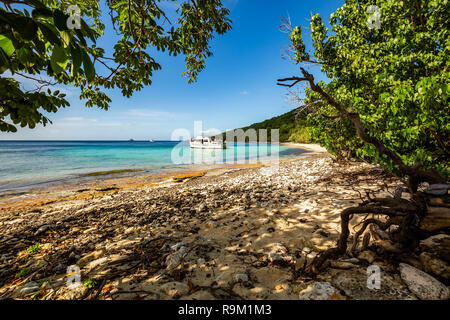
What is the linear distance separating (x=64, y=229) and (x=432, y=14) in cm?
1030

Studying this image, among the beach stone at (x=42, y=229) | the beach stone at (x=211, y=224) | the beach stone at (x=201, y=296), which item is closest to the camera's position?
the beach stone at (x=201, y=296)

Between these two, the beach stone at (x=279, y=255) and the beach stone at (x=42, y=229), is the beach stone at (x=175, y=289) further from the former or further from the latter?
the beach stone at (x=42, y=229)

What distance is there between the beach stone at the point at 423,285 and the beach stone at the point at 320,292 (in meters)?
0.63

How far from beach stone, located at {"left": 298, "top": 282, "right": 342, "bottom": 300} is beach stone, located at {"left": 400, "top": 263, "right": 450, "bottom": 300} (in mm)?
627

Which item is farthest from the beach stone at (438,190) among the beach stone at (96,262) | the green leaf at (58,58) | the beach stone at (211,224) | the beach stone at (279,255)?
the beach stone at (96,262)

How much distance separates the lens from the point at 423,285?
146 cm

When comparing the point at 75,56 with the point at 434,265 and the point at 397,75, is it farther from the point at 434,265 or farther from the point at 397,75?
the point at 397,75

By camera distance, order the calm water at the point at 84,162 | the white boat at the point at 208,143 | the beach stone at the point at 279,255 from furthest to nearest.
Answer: the white boat at the point at 208,143
the calm water at the point at 84,162
the beach stone at the point at 279,255

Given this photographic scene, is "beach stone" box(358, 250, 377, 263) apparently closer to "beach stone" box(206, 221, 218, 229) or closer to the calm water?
"beach stone" box(206, 221, 218, 229)

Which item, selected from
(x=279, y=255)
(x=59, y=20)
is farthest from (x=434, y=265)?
(x=59, y=20)

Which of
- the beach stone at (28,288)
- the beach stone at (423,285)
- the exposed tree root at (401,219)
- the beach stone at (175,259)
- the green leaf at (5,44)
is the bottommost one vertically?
the beach stone at (28,288)

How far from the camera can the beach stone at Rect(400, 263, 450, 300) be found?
1.38 m

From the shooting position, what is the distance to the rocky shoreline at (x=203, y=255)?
1750 mm
